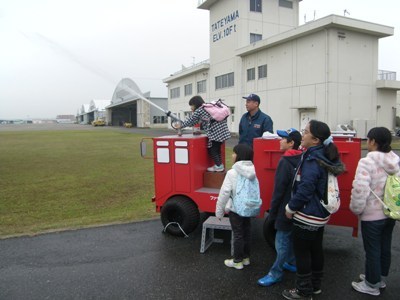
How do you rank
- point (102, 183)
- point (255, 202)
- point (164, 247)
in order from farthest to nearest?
point (102, 183) < point (164, 247) < point (255, 202)

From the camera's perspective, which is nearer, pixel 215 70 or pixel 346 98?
pixel 346 98

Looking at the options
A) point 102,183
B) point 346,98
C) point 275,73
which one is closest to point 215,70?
point 275,73

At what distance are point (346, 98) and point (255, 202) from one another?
79.1 ft

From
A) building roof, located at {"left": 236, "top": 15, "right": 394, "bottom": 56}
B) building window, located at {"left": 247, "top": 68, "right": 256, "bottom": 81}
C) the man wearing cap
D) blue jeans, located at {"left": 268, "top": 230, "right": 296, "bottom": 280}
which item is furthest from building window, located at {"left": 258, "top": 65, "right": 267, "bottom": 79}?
blue jeans, located at {"left": 268, "top": 230, "right": 296, "bottom": 280}

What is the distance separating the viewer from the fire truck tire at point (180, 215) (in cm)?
543

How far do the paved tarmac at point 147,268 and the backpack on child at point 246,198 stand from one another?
770mm

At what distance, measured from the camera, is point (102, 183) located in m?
10.7

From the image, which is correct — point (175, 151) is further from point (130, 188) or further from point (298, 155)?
point (130, 188)

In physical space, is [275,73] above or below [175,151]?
above

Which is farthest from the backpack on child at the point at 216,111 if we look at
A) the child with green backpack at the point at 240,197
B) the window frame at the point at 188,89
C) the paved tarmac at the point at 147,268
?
the window frame at the point at 188,89

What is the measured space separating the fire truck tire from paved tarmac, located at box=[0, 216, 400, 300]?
0.51 ft

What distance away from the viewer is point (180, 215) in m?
5.52

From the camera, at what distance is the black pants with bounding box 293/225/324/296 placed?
3.55 meters

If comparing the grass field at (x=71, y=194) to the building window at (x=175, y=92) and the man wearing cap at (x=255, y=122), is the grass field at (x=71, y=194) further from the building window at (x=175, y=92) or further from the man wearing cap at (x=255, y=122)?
the building window at (x=175, y=92)
